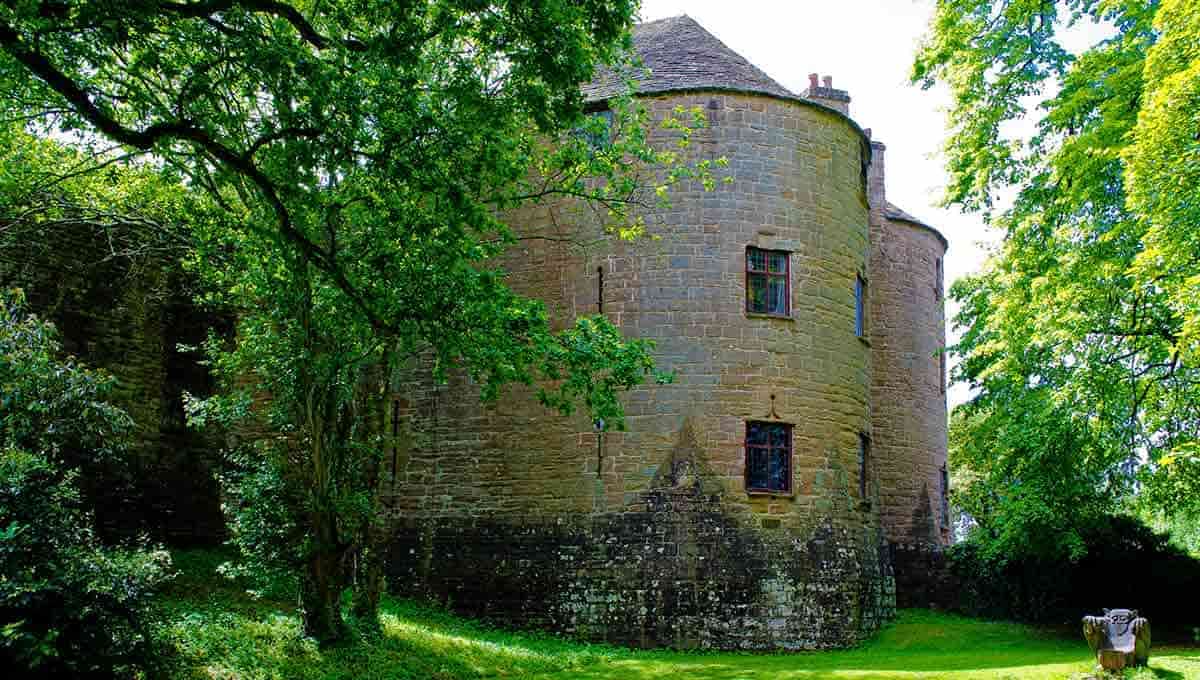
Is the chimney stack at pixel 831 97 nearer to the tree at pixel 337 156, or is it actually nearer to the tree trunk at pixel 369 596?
the tree at pixel 337 156

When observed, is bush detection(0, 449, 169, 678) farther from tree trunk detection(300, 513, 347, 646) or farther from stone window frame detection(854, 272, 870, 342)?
stone window frame detection(854, 272, 870, 342)

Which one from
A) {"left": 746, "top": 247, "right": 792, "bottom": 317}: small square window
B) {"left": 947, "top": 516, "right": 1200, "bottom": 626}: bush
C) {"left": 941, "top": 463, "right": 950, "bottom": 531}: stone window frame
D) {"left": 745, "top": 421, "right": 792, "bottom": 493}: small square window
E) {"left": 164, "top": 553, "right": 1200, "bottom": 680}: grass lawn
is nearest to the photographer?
{"left": 164, "top": 553, "right": 1200, "bottom": 680}: grass lawn

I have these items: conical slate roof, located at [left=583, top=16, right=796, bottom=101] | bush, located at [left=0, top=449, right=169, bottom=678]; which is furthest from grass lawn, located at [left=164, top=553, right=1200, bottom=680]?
conical slate roof, located at [left=583, top=16, right=796, bottom=101]

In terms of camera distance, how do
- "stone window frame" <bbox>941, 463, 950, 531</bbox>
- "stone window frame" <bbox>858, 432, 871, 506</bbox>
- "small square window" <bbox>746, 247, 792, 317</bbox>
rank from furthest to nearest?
"stone window frame" <bbox>941, 463, 950, 531</bbox> → "stone window frame" <bbox>858, 432, 871, 506</bbox> → "small square window" <bbox>746, 247, 792, 317</bbox>

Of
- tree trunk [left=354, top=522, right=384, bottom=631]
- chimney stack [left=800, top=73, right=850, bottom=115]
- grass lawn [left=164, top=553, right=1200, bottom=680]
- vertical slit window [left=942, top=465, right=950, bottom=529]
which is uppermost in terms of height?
chimney stack [left=800, top=73, right=850, bottom=115]

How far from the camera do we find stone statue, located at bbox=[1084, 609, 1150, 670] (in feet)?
41.2

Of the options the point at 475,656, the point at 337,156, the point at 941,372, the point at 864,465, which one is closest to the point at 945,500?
the point at 941,372

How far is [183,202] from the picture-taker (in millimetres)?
13398

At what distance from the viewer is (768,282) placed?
18.0 metres

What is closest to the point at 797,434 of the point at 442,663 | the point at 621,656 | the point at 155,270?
the point at 621,656

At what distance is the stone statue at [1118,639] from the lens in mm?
12547

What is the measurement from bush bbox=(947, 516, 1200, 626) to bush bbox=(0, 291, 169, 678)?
17.5 metres

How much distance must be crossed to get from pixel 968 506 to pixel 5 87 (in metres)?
30.9

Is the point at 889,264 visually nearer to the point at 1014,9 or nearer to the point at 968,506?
the point at 1014,9
